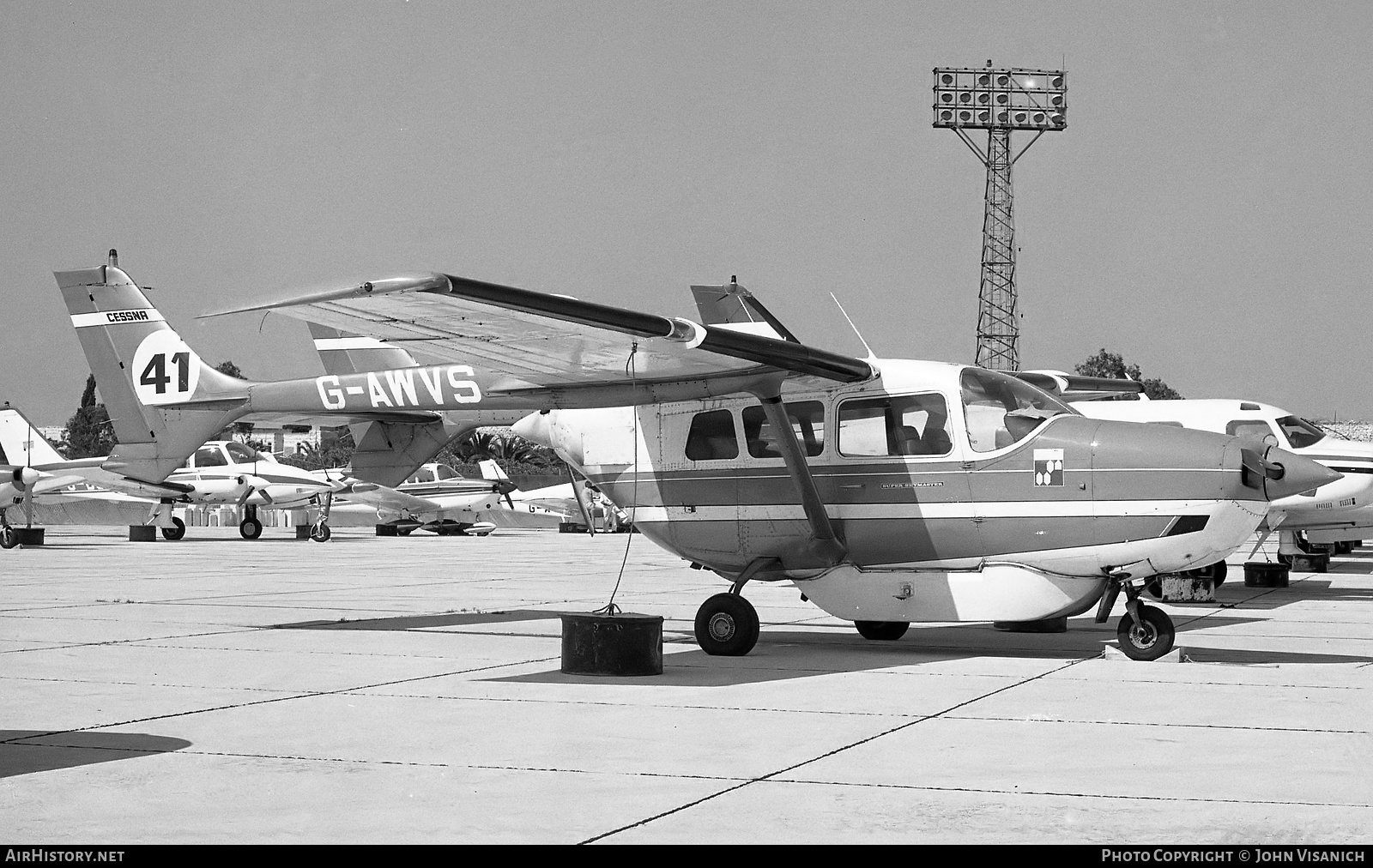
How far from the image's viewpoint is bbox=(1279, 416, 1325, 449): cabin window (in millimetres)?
19438

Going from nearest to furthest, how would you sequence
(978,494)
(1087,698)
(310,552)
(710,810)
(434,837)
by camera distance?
(434,837), (710,810), (1087,698), (978,494), (310,552)

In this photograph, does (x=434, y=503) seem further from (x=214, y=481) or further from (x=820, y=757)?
(x=820, y=757)

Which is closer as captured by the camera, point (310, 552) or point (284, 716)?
point (284, 716)

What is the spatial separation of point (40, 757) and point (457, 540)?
36.9 m

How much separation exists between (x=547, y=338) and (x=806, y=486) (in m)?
2.54

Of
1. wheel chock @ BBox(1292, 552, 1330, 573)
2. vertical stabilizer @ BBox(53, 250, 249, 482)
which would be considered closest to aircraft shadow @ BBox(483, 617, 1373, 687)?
vertical stabilizer @ BBox(53, 250, 249, 482)

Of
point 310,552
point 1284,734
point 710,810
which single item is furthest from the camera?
point 310,552

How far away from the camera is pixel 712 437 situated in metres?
12.2

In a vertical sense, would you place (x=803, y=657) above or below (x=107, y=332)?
below

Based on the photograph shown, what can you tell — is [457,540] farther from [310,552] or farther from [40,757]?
[40,757]

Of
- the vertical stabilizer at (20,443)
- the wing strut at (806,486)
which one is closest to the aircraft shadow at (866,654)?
the wing strut at (806,486)

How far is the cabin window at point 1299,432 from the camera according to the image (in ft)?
63.8
